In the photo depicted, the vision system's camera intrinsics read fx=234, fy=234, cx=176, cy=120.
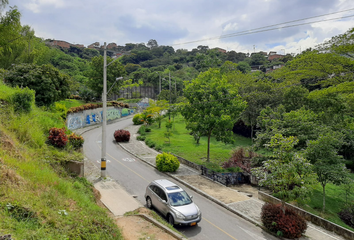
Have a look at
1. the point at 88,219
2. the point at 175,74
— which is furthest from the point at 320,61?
the point at 175,74

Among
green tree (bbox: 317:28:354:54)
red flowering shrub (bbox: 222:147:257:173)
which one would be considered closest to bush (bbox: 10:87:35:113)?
red flowering shrub (bbox: 222:147:257:173)

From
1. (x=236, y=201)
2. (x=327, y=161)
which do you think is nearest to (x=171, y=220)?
(x=236, y=201)

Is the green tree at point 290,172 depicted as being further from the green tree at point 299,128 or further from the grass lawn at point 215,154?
the green tree at point 299,128

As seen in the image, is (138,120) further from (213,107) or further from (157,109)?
(213,107)

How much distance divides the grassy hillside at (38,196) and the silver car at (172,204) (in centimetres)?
339

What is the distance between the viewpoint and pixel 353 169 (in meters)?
28.2

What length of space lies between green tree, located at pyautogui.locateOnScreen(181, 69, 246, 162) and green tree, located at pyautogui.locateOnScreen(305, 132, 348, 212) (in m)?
7.59

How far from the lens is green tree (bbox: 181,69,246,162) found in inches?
849

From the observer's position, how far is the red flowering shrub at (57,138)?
38.2ft

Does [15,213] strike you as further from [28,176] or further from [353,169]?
[353,169]

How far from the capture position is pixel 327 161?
1476 centimetres

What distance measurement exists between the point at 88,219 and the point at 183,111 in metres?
16.9

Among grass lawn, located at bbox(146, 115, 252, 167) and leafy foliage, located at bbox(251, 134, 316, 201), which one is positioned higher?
leafy foliage, located at bbox(251, 134, 316, 201)

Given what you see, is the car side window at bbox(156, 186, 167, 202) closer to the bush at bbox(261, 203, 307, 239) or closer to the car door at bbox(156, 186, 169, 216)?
the car door at bbox(156, 186, 169, 216)
